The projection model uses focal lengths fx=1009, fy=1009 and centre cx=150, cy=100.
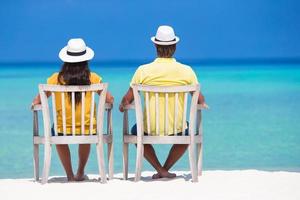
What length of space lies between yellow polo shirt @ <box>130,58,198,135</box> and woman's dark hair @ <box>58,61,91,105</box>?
1.04 feet

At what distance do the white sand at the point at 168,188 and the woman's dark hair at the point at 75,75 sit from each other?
605mm

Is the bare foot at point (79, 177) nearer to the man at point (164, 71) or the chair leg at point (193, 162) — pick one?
the man at point (164, 71)

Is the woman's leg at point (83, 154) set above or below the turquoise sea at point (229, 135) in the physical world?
above

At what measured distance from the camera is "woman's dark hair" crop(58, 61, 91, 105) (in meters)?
6.57

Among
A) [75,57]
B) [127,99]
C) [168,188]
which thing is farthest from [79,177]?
[75,57]

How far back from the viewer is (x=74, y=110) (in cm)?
644

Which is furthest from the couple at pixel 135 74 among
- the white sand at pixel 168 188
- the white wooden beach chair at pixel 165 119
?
the white sand at pixel 168 188

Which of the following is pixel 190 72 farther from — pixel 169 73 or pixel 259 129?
pixel 259 129

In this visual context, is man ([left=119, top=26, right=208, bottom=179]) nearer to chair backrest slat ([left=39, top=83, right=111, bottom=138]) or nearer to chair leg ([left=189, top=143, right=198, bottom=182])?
chair leg ([left=189, top=143, right=198, bottom=182])

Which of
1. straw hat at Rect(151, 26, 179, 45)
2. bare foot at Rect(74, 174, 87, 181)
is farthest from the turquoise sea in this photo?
straw hat at Rect(151, 26, 179, 45)

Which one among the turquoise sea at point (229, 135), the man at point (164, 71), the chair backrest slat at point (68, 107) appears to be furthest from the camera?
the turquoise sea at point (229, 135)

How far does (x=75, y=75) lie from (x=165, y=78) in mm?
599

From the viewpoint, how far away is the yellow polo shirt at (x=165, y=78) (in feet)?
21.7

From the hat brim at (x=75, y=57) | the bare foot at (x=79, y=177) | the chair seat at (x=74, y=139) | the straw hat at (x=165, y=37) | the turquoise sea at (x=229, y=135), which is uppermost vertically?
the straw hat at (x=165, y=37)
